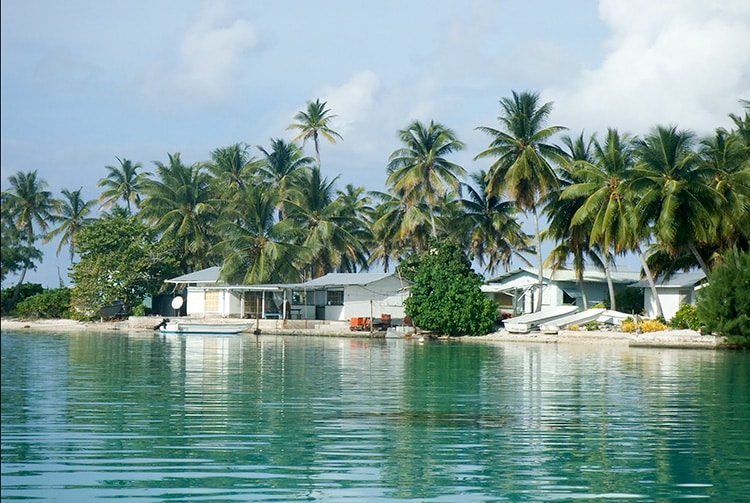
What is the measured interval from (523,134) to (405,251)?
48.7 feet

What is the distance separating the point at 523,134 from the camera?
4912 cm

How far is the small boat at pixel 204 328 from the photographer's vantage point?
1922 inches

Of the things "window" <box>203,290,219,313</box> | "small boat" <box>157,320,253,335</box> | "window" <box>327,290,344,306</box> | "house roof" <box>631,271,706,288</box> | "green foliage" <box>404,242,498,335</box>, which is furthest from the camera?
"window" <box>203,290,219,313</box>

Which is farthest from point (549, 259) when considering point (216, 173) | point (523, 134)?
point (216, 173)

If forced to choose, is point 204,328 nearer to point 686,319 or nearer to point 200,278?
point 200,278

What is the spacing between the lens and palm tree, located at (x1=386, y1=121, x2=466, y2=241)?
52.8 metres

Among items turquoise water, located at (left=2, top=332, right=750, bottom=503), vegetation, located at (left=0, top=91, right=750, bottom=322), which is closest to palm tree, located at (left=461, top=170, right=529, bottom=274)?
vegetation, located at (left=0, top=91, right=750, bottom=322)

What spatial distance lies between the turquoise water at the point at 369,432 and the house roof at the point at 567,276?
2593 cm

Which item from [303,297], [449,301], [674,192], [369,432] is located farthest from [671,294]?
[369,432]

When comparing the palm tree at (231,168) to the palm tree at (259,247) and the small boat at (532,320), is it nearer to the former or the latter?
the palm tree at (259,247)

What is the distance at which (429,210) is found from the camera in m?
53.6

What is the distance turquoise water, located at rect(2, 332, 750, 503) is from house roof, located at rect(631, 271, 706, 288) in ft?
66.9

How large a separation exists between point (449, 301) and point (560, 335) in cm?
580

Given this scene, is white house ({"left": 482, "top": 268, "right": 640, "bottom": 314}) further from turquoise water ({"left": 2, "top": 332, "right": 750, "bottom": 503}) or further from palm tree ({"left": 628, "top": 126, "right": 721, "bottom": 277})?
turquoise water ({"left": 2, "top": 332, "right": 750, "bottom": 503})
